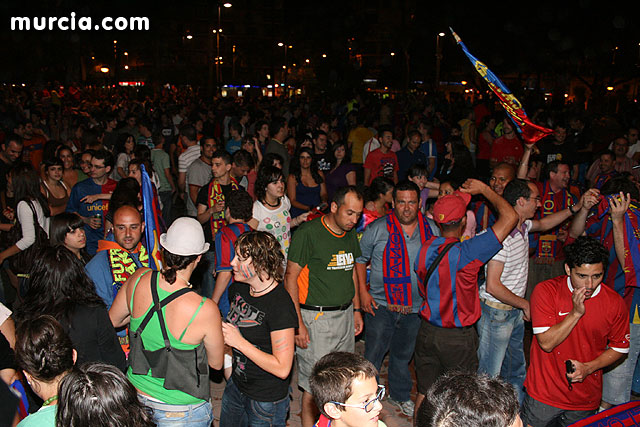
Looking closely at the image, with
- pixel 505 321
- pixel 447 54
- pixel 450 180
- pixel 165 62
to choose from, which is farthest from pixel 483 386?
pixel 165 62

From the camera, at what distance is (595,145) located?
13367 mm

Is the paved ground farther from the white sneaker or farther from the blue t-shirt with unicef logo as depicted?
the blue t-shirt with unicef logo

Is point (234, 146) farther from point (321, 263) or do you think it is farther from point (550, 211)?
point (321, 263)

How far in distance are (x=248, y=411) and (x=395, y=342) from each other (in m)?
2.03

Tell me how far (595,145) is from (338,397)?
12.7 meters

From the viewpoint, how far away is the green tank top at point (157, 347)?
3.31 m

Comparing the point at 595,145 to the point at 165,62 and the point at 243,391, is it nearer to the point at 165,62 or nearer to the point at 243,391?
the point at 243,391

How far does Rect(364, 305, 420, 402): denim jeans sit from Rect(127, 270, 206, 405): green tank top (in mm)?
2315

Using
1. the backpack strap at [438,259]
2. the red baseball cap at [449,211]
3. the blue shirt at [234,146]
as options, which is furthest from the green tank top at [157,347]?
the blue shirt at [234,146]

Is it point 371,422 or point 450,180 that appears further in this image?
point 450,180

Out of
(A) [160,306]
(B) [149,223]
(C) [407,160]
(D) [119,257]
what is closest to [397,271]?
(B) [149,223]

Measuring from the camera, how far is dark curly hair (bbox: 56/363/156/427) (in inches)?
93.6

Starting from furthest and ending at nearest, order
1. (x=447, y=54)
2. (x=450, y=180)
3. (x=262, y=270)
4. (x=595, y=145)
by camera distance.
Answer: (x=447, y=54), (x=595, y=145), (x=450, y=180), (x=262, y=270)

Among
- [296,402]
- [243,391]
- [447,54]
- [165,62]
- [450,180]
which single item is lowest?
[296,402]
